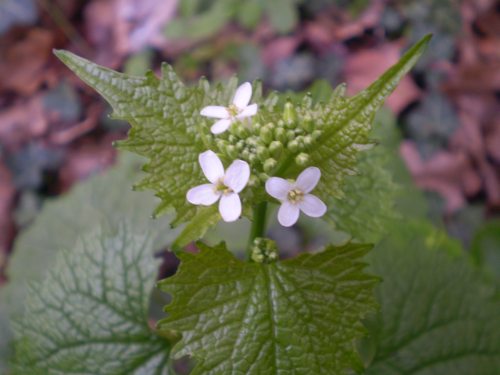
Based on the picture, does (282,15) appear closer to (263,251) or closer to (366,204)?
(366,204)

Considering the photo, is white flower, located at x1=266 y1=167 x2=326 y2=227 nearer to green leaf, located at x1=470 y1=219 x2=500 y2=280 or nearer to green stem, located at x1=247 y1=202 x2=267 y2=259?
green stem, located at x1=247 y1=202 x2=267 y2=259

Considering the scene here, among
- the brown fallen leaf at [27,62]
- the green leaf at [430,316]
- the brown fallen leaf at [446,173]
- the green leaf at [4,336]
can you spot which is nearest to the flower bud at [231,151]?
the green leaf at [430,316]

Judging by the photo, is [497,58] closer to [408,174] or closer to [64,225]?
[408,174]

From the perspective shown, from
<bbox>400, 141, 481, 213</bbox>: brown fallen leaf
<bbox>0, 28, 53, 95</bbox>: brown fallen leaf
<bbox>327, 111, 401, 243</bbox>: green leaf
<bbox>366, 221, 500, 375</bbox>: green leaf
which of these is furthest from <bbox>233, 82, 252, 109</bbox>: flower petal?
<bbox>0, 28, 53, 95</bbox>: brown fallen leaf

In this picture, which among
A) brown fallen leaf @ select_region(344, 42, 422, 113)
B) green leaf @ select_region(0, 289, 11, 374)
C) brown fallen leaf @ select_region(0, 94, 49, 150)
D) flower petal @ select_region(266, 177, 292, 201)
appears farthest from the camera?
brown fallen leaf @ select_region(0, 94, 49, 150)

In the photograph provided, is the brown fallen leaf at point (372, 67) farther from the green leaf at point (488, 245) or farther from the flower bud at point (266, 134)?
the flower bud at point (266, 134)

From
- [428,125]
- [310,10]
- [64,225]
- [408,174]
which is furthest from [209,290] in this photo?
[310,10]

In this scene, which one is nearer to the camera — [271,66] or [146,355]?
[146,355]
